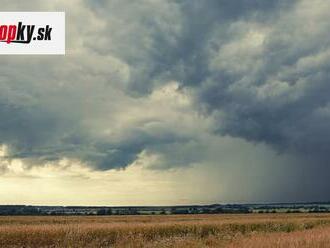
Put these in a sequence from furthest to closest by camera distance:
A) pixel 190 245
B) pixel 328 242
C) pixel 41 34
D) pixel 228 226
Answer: pixel 228 226
pixel 41 34
pixel 190 245
pixel 328 242

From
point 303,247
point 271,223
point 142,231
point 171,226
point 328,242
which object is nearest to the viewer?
point 303,247

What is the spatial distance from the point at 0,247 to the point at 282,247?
2392 cm

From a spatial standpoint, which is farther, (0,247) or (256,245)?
(0,247)

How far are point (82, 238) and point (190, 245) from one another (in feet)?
51.3

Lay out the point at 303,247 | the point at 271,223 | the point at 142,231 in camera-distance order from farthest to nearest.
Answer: the point at 271,223 → the point at 142,231 → the point at 303,247

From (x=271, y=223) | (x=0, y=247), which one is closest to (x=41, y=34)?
(x=0, y=247)

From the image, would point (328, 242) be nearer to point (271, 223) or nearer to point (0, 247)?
point (0, 247)

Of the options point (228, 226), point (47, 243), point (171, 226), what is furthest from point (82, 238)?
point (228, 226)

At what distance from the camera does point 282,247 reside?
17.5 meters

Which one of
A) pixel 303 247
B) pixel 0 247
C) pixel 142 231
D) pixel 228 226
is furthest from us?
pixel 228 226

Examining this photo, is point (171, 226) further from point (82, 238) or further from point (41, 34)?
point (41, 34)

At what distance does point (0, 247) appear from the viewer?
115 ft

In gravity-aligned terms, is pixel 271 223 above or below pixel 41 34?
below

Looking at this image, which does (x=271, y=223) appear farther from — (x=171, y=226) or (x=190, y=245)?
(x=190, y=245)
